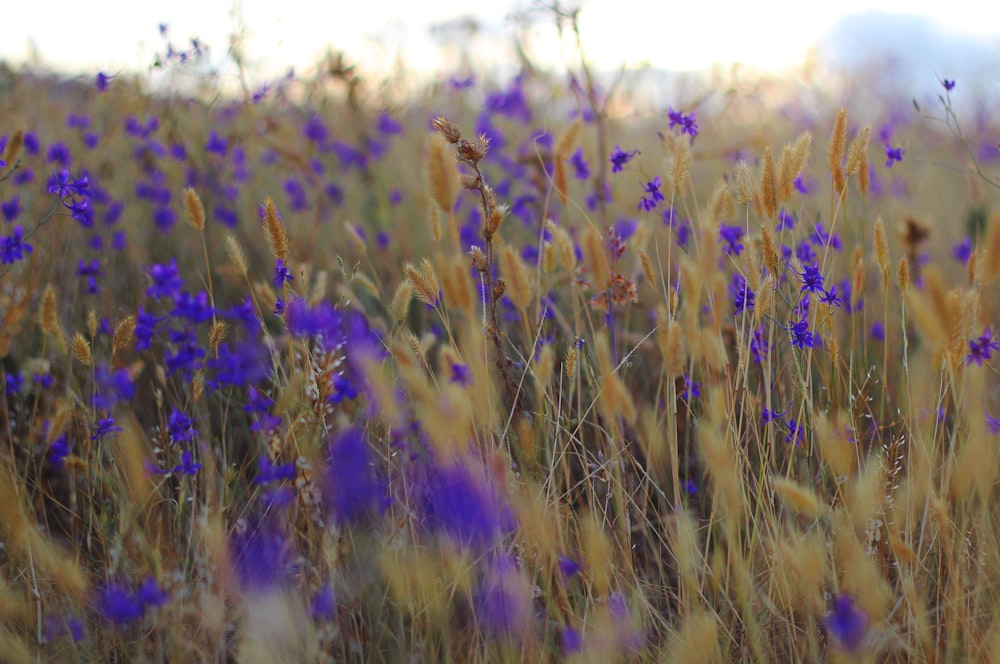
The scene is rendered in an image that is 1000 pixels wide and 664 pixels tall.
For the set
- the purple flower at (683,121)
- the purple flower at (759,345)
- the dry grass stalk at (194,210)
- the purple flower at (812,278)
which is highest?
the purple flower at (683,121)

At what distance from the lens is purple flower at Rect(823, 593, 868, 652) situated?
3.14ft

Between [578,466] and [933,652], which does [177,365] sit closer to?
[578,466]

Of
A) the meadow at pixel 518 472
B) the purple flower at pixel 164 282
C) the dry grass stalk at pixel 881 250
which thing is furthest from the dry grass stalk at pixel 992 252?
the purple flower at pixel 164 282

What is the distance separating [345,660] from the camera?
4.03ft

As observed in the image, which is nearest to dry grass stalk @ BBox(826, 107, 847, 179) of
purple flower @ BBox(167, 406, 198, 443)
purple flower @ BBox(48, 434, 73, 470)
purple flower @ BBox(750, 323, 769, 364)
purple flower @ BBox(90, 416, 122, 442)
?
purple flower @ BBox(750, 323, 769, 364)

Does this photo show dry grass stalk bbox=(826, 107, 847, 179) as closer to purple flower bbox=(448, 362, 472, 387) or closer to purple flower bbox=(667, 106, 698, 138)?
purple flower bbox=(667, 106, 698, 138)

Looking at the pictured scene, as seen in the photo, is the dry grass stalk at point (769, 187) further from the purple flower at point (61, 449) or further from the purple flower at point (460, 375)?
the purple flower at point (61, 449)

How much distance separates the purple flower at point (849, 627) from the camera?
96 centimetres

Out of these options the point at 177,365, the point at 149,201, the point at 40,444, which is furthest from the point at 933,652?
the point at 149,201

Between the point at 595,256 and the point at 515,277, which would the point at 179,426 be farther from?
the point at 595,256

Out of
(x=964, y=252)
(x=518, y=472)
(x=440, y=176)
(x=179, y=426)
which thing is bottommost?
(x=518, y=472)

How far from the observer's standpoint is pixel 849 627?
0.96m

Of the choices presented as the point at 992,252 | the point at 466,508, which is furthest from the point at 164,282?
the point at 992,252

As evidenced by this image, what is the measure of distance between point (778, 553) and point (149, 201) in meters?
3.25
